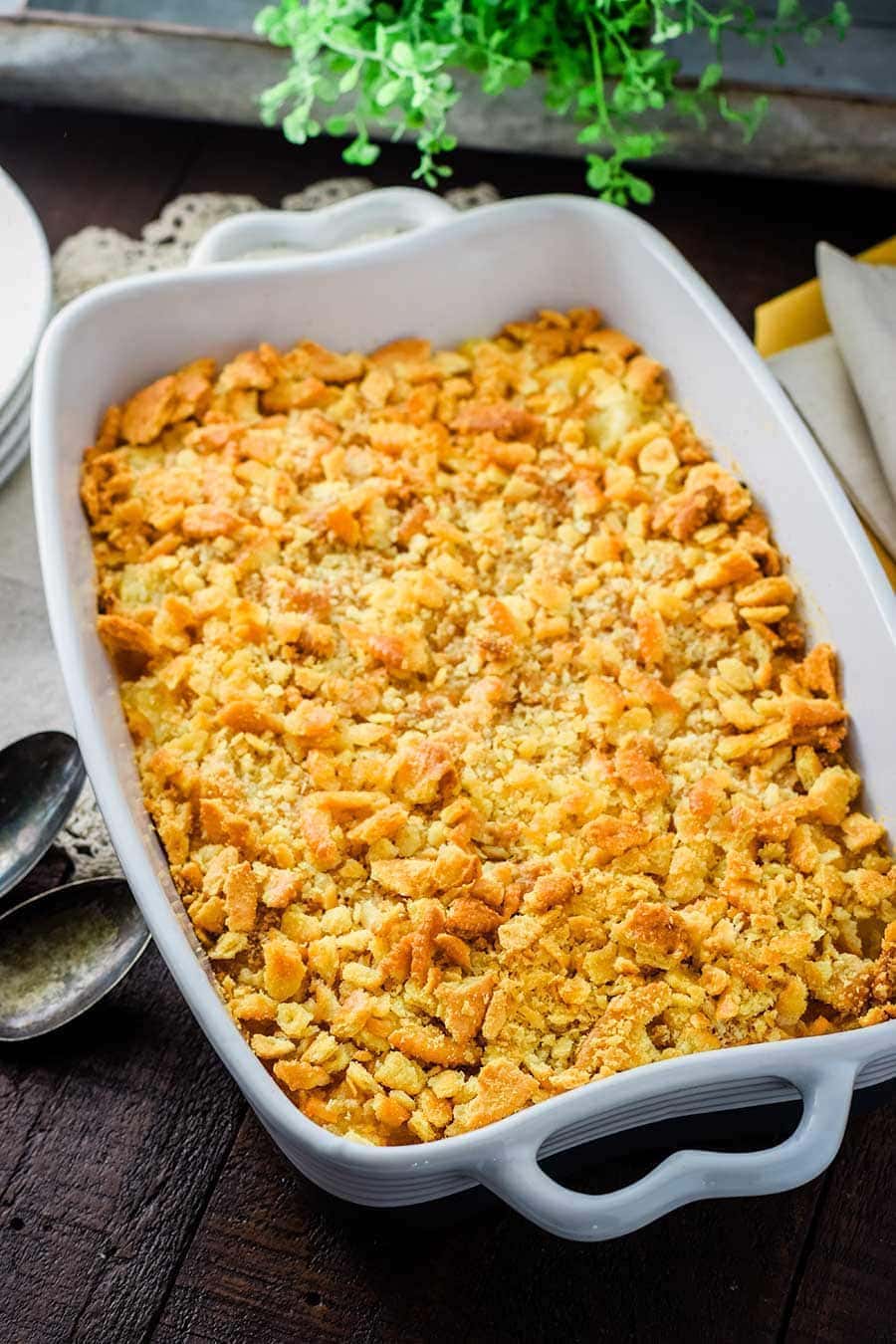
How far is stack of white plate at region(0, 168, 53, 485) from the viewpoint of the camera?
51.4 inches

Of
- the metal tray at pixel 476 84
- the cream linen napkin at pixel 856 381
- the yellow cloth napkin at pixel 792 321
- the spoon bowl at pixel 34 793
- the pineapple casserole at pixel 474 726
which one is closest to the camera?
the pineapple casserole at pixel 474 726

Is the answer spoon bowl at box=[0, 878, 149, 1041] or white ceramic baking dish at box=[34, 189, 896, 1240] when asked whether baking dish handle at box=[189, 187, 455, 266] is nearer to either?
white ceramic baking dish at box=[34, 189, 896, 1240]

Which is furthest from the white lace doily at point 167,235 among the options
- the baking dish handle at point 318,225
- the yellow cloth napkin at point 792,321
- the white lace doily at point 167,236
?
the yellow cloth napkin at point 792,321

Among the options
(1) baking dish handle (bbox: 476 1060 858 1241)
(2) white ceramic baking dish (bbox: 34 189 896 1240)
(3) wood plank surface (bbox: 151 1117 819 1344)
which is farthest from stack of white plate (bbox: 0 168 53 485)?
(1) baking dish handle (bbox: 476 1060 858 1241)

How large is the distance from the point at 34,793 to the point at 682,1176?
0.63 m

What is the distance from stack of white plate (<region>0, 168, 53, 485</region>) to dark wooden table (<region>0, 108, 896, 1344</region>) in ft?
1.78

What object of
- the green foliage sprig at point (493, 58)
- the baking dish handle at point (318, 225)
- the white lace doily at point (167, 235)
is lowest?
the white lace doily at point (167, 235)

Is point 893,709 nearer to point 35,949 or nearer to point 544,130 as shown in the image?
point 35,949

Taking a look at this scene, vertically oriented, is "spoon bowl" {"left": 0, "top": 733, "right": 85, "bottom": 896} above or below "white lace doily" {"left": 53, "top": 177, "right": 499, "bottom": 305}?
below

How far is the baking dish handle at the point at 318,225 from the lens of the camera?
51.8 inches

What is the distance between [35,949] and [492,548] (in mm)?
517

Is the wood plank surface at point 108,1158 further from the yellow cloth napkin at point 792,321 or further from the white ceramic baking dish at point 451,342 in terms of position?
the yellow cloth napkin at point 792,321

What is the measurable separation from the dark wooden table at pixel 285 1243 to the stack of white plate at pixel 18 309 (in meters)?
0.54

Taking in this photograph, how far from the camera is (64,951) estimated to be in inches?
43.8
